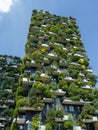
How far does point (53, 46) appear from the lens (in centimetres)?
3888

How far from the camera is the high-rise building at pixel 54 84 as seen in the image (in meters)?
28.0

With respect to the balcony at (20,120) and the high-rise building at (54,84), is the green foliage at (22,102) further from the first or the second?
the balcony at (20,120)

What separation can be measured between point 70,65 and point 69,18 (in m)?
16.8

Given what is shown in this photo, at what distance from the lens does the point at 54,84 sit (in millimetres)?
31734

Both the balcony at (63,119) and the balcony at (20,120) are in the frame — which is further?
the balcony at (20,120)

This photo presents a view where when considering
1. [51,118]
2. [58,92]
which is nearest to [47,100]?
[58,92]

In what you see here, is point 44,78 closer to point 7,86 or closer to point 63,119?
point 63,119

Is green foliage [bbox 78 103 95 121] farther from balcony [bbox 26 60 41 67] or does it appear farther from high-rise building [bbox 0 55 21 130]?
high-rise building [bbox 0 55 21 130]

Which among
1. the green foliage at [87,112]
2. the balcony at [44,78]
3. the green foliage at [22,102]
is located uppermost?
the balcony at [44,78]

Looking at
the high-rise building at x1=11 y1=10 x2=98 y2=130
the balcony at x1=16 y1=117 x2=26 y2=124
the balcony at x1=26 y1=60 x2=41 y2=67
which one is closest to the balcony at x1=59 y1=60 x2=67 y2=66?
the high-rise building at x1=11 y1=10 x2=98 y2=130

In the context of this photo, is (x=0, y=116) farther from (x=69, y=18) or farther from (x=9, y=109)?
(x=69, y=18)

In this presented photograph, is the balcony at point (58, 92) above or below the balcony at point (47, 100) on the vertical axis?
above

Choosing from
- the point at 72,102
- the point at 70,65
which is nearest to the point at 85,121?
the point at 72,102

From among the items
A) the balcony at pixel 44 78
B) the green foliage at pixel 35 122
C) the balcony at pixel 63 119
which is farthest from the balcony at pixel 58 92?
the green foliage at pixel 35 122
